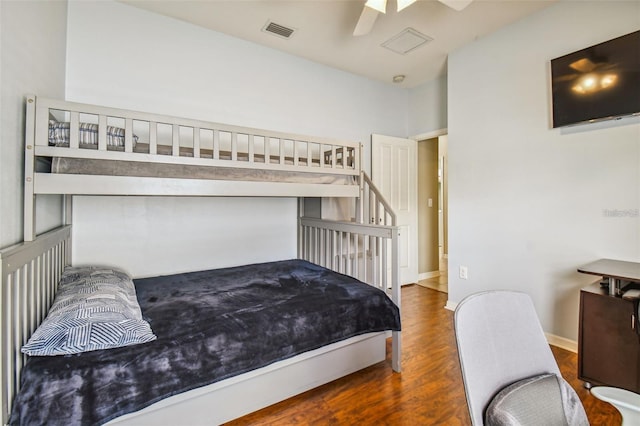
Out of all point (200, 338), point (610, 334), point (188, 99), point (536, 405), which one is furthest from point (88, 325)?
point (610, 334)

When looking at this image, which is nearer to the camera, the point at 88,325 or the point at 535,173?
the point at 88,325

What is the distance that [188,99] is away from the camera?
2.83 meters

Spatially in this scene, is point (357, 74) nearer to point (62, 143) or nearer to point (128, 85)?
point (128, 85)

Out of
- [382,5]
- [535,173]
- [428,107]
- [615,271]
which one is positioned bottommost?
[615,271]

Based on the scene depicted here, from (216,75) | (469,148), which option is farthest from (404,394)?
(216,75)

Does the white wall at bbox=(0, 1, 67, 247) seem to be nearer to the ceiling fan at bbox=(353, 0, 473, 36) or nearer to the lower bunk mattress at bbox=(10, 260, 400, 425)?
the lower bunk mattress at bbox=(10, 260, 400, 425)

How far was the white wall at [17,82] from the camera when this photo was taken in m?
1.28

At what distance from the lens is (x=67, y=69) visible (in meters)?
2.36

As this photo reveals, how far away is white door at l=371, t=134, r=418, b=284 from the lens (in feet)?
13.3

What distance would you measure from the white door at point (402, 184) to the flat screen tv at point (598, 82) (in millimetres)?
1919

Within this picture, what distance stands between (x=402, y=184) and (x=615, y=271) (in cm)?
259

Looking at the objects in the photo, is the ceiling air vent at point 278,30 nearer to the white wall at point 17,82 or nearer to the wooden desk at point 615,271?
the white wall at point 17,82

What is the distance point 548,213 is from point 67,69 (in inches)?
160

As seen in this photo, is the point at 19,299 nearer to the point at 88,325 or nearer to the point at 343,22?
the point at 88,325
